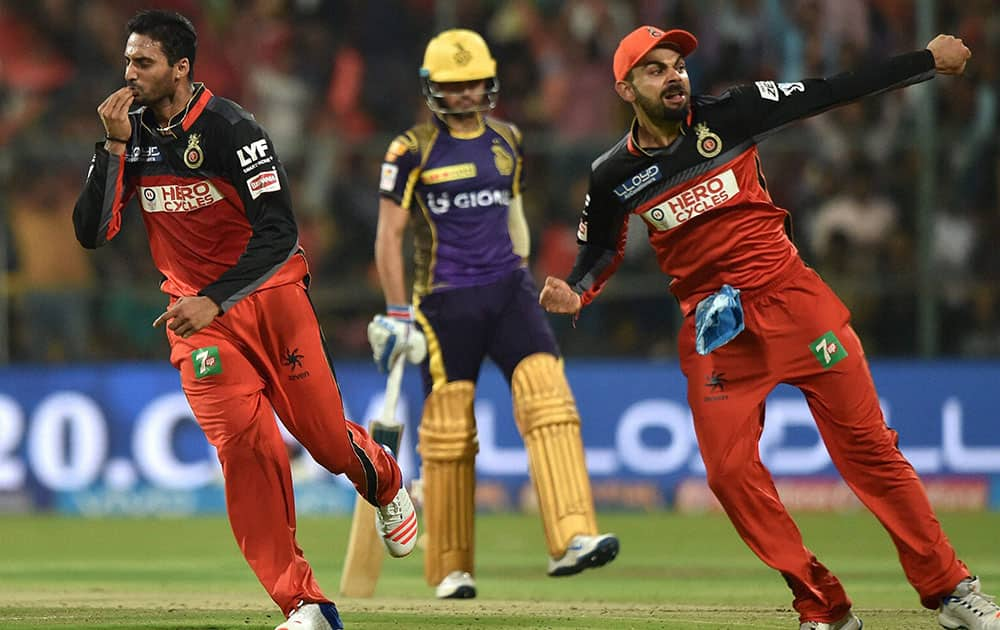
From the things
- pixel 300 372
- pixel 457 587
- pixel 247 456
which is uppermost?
pixel 300 372

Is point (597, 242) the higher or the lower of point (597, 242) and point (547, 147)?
the lower

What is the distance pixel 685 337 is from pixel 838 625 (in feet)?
4.30

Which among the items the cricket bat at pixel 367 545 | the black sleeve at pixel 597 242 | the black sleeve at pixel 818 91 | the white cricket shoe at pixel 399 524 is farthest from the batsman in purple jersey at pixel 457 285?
the black sleeve at pixel 818 91

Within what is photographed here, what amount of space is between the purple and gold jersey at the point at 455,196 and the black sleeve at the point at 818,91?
258cm

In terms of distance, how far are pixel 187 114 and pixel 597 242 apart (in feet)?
5.96

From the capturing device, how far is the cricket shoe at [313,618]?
270 inches

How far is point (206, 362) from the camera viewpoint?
7.15 metres

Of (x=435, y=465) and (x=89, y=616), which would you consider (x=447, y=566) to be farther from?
(x=89, y=616)

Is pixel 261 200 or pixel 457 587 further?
pixel 457 587

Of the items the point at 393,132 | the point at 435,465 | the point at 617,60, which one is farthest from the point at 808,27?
the point at 617,60

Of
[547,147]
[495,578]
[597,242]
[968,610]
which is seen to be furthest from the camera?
[547,147]

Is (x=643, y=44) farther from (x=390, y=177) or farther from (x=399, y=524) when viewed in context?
(x=390, y=177)

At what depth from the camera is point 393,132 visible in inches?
634

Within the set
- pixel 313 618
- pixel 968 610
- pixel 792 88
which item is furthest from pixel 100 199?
pixel 968 610
